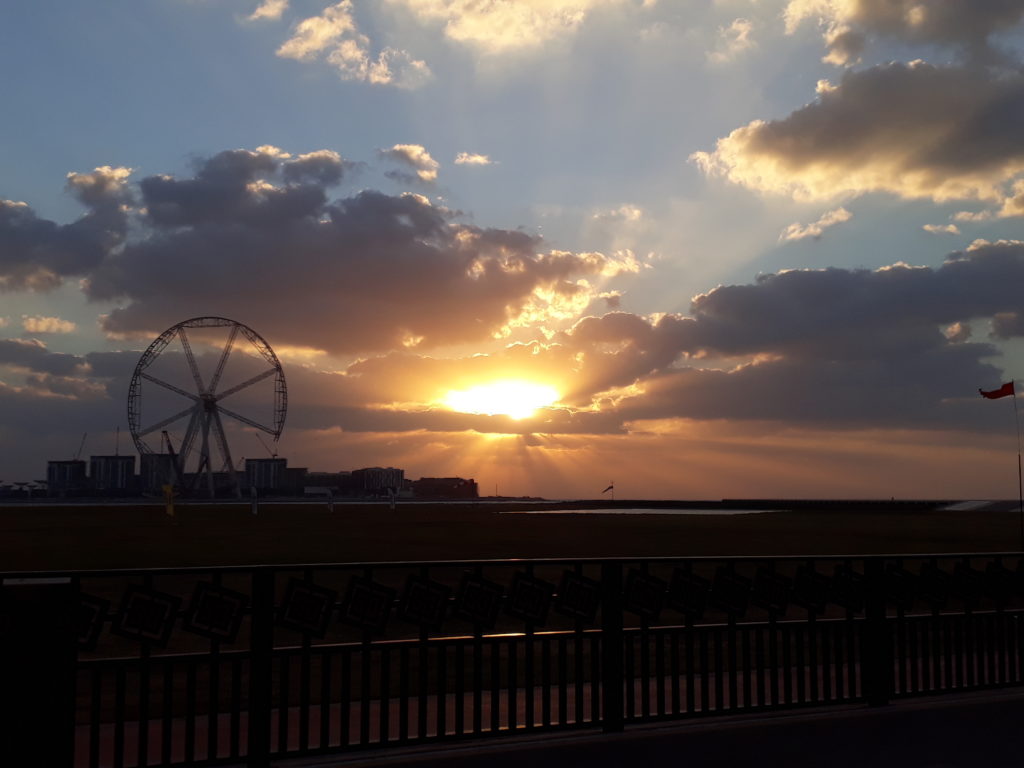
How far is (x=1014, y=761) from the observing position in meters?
6.88

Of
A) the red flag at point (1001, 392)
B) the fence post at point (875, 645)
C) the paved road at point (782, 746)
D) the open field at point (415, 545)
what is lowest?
the open field at point (415, 545)

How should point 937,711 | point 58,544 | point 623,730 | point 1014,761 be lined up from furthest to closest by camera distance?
point 58,544 → point 937,711 → point 623,730 → point 1014,761

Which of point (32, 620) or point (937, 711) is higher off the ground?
point (32, 620)

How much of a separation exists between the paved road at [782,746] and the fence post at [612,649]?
0.18 metres

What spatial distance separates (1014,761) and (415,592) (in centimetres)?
443

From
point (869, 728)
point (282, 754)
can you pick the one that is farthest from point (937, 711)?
point (282, 754)

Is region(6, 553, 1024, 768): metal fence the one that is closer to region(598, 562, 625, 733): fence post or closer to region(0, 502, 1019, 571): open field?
region(598, 562, 625, 733): fence post

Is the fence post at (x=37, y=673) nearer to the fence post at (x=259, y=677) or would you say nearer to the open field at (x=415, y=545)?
the fence post at (x=259, y=677)

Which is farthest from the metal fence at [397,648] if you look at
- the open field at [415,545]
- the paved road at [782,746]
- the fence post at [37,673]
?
the open field at [415,545]

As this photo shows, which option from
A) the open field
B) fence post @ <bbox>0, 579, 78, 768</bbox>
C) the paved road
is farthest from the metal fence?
the open field

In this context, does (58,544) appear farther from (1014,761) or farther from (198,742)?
(1014,761)

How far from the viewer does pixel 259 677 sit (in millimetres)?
6469

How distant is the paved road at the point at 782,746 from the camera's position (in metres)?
6.75

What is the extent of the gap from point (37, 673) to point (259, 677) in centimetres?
148
